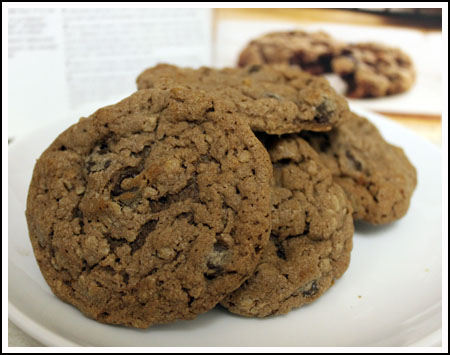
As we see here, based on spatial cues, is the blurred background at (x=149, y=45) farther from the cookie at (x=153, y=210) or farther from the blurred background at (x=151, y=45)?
the cookie at (x=153, y=210)

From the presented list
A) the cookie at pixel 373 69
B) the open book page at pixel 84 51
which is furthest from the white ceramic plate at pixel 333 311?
the cookie at pixel 373 69

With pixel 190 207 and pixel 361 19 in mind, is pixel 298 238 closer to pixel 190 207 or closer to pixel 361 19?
pixel 190 207

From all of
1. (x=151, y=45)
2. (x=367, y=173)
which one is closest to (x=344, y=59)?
(x=151, y=45)

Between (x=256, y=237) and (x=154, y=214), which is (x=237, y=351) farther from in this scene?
(x=154, y=214)

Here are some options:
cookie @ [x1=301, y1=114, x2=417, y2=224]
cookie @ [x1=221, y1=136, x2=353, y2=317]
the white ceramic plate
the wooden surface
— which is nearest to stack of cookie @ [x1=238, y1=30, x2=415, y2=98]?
the wooden surface

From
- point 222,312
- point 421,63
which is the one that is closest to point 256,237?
point 222,312

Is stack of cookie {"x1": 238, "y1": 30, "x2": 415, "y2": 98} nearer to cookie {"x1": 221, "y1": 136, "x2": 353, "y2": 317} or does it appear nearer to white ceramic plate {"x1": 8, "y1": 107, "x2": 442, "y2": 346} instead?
white ceramic plate {"x1": 8, "y1": 107, "x2": 442, "y2": 346}
